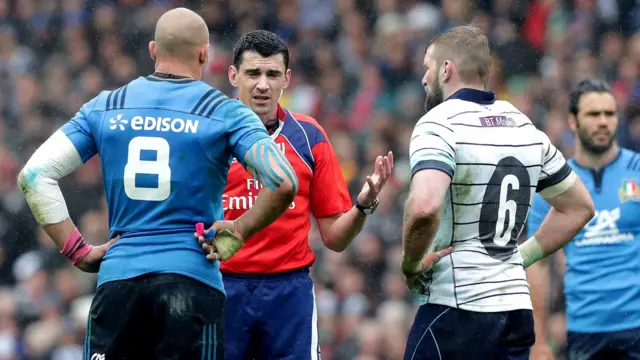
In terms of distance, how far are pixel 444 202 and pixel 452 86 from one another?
61 centimetres

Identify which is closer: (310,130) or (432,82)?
(432,82)

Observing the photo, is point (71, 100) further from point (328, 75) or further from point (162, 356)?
point (162, 356)

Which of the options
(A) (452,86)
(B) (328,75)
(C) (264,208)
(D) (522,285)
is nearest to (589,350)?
(D) (522,285)

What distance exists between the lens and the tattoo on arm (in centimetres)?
512

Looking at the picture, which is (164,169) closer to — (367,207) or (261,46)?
(367,207)

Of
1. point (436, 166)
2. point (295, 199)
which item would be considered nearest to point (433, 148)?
point (436, 166)

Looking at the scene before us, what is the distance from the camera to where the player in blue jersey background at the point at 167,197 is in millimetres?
5156

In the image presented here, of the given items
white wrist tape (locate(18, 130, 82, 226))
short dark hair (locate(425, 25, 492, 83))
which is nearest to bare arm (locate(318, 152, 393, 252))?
short dark hair (locate(425, 25, 492, 83))

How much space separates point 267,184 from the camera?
518cm

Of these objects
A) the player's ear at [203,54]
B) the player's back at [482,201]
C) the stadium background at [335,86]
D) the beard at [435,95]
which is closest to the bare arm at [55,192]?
the player's ear at [203,54]

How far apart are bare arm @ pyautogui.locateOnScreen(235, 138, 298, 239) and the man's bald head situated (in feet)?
1.99

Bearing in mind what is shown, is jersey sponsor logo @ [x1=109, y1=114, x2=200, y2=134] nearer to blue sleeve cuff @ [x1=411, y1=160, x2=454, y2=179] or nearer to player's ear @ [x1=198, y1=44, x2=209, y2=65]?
player's ear @ [x1=198, y1=44, x2=209, y2=65]

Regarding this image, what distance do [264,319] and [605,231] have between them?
281 centimetres

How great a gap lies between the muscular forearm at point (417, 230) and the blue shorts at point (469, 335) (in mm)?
336
